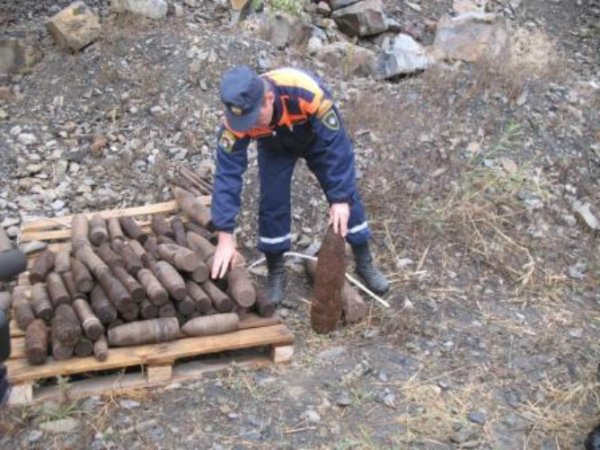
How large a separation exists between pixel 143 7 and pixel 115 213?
8.46 ft

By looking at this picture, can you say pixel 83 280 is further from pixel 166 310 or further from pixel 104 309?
pixel 166 310

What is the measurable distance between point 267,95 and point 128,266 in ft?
4.05

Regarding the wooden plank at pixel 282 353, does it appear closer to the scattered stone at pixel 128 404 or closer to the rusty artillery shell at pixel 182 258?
the rusty artillery shell at pixel 182 258

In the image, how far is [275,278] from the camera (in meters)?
4.73

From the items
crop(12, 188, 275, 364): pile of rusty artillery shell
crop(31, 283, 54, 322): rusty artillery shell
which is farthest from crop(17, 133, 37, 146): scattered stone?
crop(31, 283, 54, 322): rusty artillery shell

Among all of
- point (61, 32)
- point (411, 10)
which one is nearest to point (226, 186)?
point (61, 32)

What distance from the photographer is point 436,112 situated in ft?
21.1

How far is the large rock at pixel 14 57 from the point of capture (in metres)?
6.73

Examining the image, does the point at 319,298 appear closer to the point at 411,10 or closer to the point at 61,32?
the point at 61,32

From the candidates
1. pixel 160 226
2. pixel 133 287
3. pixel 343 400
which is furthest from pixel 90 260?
pixel 343 400

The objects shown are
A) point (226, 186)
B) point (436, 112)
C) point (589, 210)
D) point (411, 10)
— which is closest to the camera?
point (226, 186)

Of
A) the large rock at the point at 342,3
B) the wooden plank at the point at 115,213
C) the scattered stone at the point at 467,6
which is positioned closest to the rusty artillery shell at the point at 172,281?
the wooden plank at the point at 115,213

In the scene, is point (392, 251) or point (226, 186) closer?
point (226, 186)

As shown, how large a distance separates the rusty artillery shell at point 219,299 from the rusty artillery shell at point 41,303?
82 centimetres
